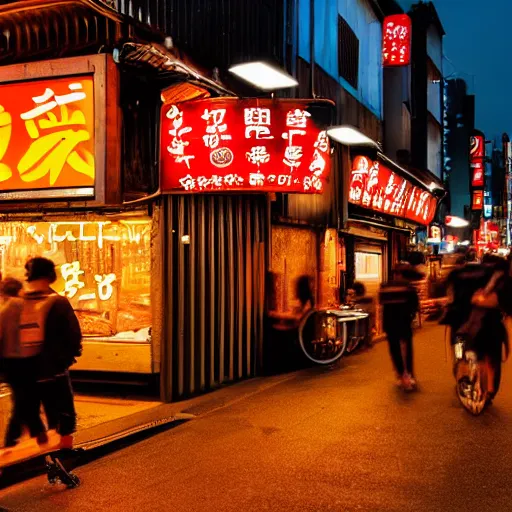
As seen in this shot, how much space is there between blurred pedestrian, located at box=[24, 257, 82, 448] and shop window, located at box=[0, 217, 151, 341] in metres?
3.82

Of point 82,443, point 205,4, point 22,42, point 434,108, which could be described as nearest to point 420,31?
point 434,108

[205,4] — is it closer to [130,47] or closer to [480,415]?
[130,47]

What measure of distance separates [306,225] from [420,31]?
19.1 meters

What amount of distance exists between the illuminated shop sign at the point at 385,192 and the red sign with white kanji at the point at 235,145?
18.2 feet

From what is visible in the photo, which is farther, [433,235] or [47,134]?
[433,235]

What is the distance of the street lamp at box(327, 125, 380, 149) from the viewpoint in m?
13.1

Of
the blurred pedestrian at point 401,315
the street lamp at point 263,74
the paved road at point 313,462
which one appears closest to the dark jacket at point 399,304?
the blurred pedestrian at point 401,315

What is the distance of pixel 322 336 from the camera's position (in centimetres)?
1271

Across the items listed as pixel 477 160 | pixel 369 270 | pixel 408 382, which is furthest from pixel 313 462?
pixel 477 160

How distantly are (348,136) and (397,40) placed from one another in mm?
8780

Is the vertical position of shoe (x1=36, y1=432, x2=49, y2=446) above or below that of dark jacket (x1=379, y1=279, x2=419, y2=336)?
below

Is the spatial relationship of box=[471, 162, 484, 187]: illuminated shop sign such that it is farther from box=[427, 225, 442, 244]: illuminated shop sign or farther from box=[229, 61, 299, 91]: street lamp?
box=[229, 61, 299, 91]: street lamp

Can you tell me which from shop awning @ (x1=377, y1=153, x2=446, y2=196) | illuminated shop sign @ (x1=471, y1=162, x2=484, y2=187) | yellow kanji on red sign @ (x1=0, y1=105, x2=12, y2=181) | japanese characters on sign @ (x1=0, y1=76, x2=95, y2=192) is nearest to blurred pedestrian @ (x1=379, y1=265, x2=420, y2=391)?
japanese characters on sign @ (x1=0, y1=76, x2=95, y2=192)

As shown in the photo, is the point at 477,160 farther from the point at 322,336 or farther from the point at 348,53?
the point at 322,336
